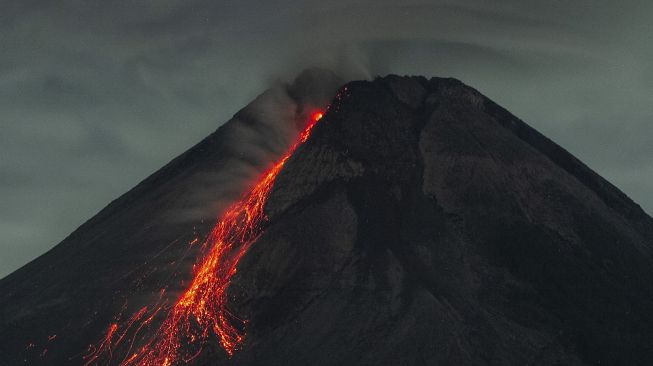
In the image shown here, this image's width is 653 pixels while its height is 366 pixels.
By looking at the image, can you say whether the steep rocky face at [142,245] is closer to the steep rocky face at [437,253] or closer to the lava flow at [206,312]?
the lava flow at [206,312]

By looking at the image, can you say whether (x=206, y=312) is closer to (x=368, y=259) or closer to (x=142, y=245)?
(x=368, y=259)

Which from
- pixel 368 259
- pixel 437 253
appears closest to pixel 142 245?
pixel 368 259

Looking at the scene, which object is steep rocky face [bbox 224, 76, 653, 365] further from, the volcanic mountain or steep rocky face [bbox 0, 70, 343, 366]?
steep rocky face [bbox 0, 70, 343, 366]

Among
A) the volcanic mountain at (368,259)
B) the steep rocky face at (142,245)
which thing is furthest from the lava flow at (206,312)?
the steep rocky face at (142,245)

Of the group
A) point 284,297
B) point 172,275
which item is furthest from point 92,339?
point 284,297

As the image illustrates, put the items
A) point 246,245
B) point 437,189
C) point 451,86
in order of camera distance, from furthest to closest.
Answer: point 451,86 < point 437,189 < point 246,245

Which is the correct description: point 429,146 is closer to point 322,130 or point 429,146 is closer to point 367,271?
point 322,130
